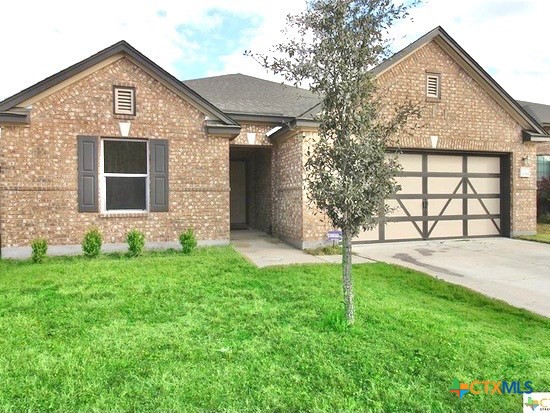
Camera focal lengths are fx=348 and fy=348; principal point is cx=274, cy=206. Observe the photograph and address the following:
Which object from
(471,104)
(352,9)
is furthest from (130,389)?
(471,104)

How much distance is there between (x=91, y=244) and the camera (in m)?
7.96

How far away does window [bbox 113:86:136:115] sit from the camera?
874 centimetres

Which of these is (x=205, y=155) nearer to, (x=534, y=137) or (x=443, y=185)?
(x=443, y=185)

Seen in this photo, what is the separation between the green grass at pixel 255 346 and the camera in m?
2.56

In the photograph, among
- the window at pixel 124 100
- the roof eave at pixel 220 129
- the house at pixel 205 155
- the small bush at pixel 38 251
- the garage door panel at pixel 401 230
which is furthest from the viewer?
the garage door panel at pixel 401 230

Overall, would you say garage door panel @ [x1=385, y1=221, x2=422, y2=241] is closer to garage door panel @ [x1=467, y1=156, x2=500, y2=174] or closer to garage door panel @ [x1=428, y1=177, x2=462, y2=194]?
garage door panel @ [x1=428, y1=177, x2=462, y2=194]

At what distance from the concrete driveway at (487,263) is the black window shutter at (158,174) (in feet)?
17.2

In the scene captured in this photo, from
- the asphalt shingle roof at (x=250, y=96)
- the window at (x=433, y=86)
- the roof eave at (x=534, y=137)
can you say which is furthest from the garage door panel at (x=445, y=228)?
the asphalt shingle roof at (x=250, y=96)

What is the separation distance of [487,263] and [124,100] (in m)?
9.44

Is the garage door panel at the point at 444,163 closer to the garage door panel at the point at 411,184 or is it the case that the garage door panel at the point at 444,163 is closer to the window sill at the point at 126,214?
the garage door panel at the point at 411,184

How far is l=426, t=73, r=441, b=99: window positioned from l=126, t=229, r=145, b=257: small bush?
9.18m

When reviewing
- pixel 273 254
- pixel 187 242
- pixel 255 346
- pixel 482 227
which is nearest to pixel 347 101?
pixel 255 346

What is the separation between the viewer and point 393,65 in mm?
10055

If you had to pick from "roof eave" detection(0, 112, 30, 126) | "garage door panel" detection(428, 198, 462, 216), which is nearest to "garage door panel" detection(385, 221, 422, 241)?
"garage door panel" detection(428, 198, 462, 216)
